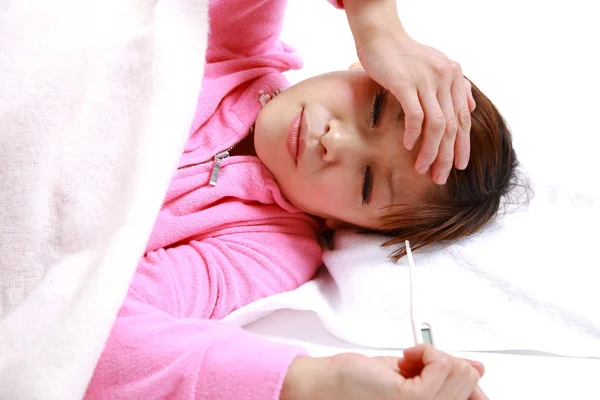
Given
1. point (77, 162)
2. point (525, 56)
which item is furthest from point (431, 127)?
point (525, 56)

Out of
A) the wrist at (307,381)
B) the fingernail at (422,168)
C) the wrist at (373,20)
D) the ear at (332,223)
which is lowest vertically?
the ear at (332,223)

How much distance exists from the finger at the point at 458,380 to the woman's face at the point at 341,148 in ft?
1.15

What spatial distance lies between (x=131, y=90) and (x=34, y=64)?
0.14 m

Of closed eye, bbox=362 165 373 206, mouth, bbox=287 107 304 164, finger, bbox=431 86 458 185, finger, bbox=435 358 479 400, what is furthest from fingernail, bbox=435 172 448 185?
finger, bbox=435 358 479 400

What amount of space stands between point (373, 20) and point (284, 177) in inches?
10.7

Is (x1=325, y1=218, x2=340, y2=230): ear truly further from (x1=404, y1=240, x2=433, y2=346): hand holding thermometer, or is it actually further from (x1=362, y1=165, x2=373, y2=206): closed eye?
(x1=404, y1=240, x2=433, y2=346): hand holding thermometer

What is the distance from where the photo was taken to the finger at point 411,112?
2.68 ft

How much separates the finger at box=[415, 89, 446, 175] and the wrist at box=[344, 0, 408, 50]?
4.6 inches

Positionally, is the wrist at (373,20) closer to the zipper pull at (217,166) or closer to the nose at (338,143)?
the nose at (338,143)

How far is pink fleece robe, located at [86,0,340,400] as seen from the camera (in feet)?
2.20

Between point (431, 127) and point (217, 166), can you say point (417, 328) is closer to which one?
point (431, 127)

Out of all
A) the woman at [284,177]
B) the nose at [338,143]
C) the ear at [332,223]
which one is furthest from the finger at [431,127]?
the ear at [332,223]

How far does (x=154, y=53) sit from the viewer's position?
0.83 m

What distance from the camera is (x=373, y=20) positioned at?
2.89ft
